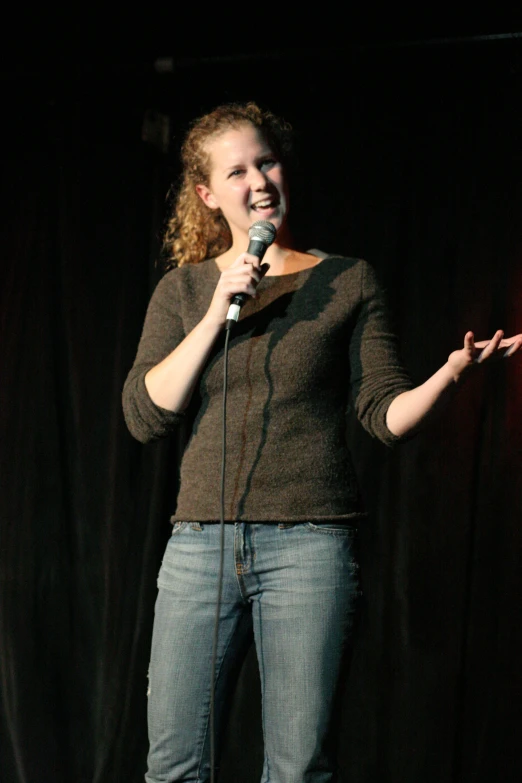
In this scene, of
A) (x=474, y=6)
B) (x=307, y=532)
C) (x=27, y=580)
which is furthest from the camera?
(x=27, y=580)

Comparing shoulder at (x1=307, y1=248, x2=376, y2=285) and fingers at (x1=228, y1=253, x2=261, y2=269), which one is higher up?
shoulder at (x1=307, y1=248, x2=376, y2=285)

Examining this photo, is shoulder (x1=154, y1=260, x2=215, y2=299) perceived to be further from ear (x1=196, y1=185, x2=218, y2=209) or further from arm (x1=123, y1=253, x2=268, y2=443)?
ear (x1=196, y1=185, x2=218, y2=209)

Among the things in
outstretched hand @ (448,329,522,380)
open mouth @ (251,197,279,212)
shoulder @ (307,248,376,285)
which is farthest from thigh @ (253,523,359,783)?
open mouth @ (251,197,279,212)

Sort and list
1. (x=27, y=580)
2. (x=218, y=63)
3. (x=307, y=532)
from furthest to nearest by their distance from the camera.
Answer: (x=27, y=580) < (x=218, y=63) < (x=307, y=532)

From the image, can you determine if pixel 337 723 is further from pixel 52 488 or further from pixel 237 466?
pixel 52 488

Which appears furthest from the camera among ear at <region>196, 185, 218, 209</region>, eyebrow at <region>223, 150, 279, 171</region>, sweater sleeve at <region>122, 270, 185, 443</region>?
ear at <region>196, 185, 218, 209</region>

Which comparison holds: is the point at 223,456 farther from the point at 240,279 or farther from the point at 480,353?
the point at 480,353

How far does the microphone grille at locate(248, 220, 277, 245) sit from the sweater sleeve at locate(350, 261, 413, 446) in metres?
0.21

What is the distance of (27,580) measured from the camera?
257 centimetres

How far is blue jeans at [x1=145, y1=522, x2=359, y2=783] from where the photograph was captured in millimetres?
1289

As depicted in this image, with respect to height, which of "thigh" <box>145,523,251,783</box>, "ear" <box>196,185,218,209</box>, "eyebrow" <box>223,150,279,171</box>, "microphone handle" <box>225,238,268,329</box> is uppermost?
"eyebrow" <box>223,150,279,171</box>

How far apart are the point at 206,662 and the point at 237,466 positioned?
33 centimetres

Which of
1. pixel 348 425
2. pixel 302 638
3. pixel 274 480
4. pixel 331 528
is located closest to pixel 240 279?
pixel 274 480

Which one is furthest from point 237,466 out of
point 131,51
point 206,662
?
point 131,51
